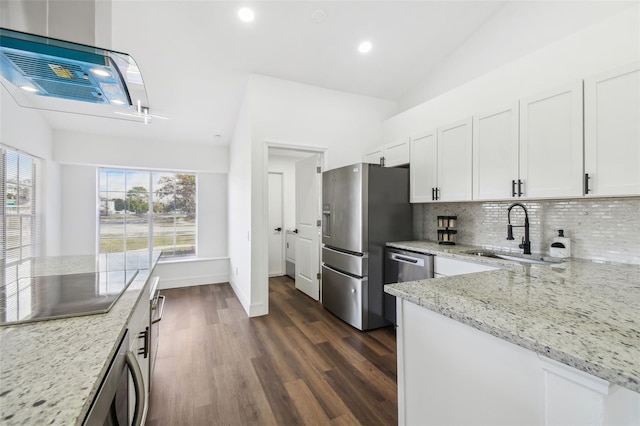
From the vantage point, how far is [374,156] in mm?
3672

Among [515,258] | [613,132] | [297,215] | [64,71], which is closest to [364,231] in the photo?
[515,258]

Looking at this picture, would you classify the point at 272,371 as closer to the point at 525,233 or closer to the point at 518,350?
the point at 518,350

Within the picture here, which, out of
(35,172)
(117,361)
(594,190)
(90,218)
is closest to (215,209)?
(90,218)

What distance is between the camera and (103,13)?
3.70ft

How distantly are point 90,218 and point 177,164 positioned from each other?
5.16 ft

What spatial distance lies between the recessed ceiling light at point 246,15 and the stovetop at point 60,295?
2.34 meters

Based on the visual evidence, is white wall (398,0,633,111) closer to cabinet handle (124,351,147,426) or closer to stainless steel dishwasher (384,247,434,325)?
stainless steel dishwasher (384,247,434,325)

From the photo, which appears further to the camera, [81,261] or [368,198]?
[368,198]

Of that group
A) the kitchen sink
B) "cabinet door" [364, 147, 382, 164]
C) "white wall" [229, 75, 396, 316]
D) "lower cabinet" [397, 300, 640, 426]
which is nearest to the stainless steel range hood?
"lower cabinet" [397, 300, 640, 426]

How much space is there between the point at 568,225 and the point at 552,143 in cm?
67

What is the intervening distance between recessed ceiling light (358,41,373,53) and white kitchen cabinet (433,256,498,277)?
94.3 inches

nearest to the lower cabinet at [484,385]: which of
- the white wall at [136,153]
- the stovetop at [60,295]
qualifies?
the stovetop at [60,295]

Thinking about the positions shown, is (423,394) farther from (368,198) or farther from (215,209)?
(215,209)

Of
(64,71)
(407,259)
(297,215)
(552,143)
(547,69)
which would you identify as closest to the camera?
(64,71)
